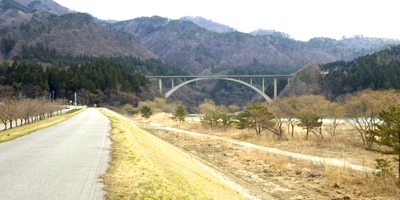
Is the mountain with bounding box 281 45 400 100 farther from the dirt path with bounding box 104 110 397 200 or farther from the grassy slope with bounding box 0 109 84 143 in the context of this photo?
the grassy slope with bounding box 0 109 84 143

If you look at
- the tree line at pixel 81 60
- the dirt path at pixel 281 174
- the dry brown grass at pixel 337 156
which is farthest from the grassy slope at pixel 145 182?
the tree line at pixel 81 60

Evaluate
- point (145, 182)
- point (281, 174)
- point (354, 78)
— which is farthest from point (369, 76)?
point (145, 182)

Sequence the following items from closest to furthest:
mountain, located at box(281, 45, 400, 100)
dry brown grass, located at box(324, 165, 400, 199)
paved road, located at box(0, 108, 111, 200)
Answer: paved road, located at box(0, 108, 111, 200) < dry brown grass, located at box(324, 165, 400, 199) < mountain, located at box(281, 45, 400, 100)

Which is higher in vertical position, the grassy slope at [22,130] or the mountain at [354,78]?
the mountain at [354,78]

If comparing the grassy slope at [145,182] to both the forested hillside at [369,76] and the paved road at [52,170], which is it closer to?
the paved road at [52,170]

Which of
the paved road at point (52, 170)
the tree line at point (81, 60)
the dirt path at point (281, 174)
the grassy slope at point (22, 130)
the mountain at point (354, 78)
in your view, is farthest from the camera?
the tree line at point (81, 60)

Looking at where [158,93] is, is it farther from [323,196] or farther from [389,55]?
[323,196]

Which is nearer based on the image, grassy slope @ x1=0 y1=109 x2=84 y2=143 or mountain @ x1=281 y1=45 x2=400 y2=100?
grassy slope @ x1=0 y1=109 x2=84 y2=143

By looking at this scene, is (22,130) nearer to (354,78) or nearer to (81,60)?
A: (354,78)

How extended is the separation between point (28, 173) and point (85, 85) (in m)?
97.7

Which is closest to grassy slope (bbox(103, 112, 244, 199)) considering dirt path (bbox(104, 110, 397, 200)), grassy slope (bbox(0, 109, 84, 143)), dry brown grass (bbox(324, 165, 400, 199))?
dirt path (bbox(104, 110, 397, 200))

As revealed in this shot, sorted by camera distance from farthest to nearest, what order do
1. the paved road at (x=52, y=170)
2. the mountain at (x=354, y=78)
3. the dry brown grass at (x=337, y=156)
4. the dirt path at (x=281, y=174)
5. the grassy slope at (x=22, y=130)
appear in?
the mountain at (x=354, y=78) → the grassy slope at (x=22, y=130) → the dirt path at (x=281, y=174) → the dry brown grass at (x=337, y=156) → the paved road at (x=52, y=170)

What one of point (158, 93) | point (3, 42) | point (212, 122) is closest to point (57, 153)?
point (212, 122)

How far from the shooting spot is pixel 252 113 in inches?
1629
